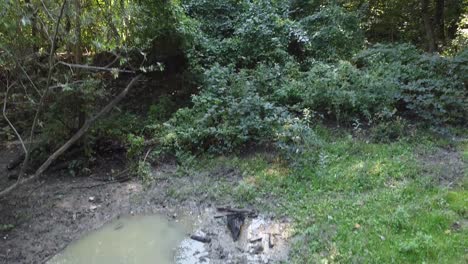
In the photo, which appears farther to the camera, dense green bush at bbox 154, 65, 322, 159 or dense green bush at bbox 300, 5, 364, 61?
dense green bush at bbox 300, 5, 364, 61

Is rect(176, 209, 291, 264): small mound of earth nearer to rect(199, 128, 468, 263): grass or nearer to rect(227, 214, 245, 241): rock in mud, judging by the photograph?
rect(227, 214, 245, 241): rock in mud

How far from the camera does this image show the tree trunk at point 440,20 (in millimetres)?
10141

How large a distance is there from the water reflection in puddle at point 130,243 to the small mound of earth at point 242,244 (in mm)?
197

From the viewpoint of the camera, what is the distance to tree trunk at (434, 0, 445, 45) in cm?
1014

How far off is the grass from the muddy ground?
0.30 meters

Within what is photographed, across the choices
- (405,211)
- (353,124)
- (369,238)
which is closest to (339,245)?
(369,238)

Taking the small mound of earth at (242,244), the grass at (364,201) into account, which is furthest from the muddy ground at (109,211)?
the grass at (364,201)

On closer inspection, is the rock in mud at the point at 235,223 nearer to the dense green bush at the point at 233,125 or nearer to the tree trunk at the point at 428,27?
the dense green bush at the point at 233,125

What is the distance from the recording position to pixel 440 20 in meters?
10.3

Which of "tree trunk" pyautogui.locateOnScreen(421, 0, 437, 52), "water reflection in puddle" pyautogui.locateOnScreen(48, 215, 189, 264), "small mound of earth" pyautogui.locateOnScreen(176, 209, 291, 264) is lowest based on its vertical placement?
"water reflection in puddle" pyautogui.locateOnScreen(48, 215, 189, 264)

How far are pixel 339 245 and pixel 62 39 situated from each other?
174 inches

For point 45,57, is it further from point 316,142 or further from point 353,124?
point 353,124

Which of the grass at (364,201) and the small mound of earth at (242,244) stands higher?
the grass at (364,201)

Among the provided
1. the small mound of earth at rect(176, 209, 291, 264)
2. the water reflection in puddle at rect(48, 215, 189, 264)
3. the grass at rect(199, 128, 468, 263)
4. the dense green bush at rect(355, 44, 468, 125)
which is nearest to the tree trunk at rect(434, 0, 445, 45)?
the dense green bush at rect(355, 44, 468, 125)
